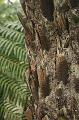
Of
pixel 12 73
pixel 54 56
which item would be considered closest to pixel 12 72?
pixel 12 73

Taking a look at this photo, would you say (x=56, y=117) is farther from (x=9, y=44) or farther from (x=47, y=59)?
(x=9, y=44)

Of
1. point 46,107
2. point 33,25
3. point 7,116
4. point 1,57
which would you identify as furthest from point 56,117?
point 1,57

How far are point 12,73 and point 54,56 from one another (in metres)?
1.83

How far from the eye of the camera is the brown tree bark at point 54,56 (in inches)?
38.4

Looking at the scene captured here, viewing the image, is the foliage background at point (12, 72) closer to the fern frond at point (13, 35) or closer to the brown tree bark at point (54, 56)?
the fern frond at point (13, 35)

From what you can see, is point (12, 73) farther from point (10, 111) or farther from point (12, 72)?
point (10, 111)

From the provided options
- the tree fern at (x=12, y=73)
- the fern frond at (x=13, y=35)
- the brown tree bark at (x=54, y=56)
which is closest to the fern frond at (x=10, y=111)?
the tree fern at (x=12, y=73)

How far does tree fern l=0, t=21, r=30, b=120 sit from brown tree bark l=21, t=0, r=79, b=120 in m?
1.57

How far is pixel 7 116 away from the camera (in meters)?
2.71

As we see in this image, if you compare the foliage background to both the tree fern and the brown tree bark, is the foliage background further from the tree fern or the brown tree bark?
the brown tree bark

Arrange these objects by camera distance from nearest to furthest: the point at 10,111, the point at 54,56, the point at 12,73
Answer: the point at 54,56
the point at 10,111
the point at 12,73

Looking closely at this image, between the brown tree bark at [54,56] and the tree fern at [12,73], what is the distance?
1574mm

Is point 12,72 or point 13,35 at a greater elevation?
point 13,35

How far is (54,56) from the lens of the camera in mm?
1031
